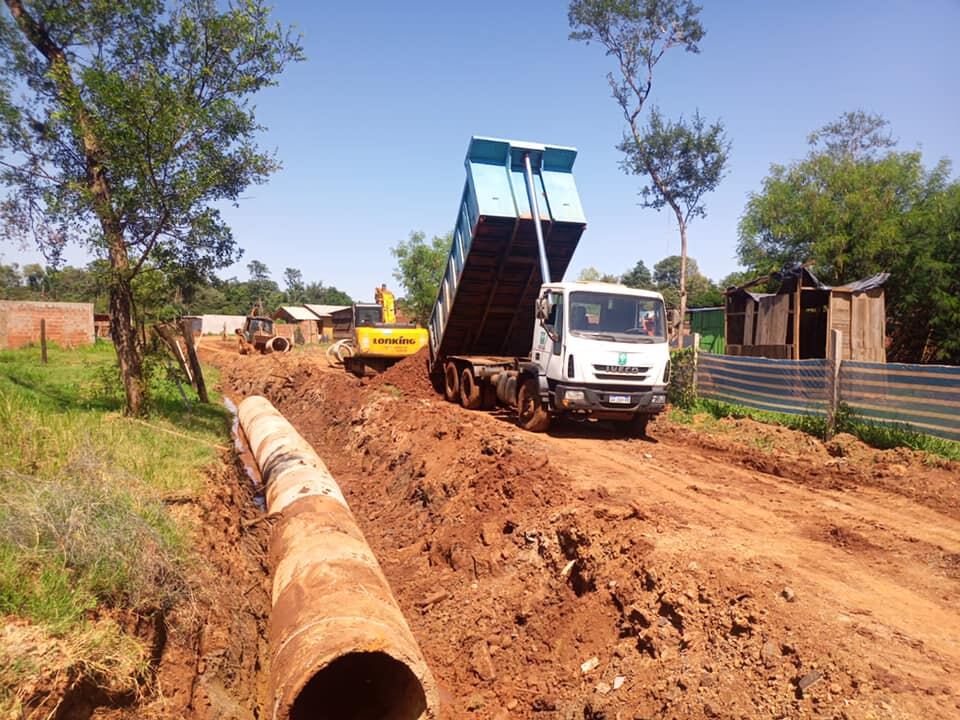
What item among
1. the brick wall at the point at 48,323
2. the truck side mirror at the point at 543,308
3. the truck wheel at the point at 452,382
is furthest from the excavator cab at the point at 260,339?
the truck side mirror at the point at 543,308

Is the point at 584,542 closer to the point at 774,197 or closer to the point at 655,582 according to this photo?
the point at 655,582

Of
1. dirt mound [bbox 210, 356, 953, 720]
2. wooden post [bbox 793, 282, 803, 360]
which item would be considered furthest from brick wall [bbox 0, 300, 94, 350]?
wooden post [bbox 793, 282, 803, 360]

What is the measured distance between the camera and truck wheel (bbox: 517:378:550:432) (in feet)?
33.9

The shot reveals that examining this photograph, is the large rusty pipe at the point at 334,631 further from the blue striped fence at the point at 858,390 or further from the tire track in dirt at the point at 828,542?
the blue striped fence at the point at 858,390

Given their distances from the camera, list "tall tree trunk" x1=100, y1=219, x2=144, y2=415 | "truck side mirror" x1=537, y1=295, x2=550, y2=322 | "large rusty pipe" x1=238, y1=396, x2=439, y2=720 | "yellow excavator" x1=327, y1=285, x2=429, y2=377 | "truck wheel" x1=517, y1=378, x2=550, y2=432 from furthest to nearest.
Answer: "yellow excavator" x1=327, y1=285, x2=429, y2=377
"truck wheel" x1=517, y1=378, x2=550, y2=432
"truck side mirror" x1=537, y1=295, x2=550, y2=322
"tall tree trunk" x1=100, y1=219, x2=144, y2=415
"large rusty pipe" x1=238, y1=396, x2=439, y2=720

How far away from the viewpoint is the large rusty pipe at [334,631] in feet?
13.3

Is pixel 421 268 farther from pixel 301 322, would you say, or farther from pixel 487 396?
pixel 487 396

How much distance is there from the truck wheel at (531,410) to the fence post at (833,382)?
15.1 feet

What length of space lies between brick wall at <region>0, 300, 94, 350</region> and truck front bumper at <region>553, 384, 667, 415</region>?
25686mm

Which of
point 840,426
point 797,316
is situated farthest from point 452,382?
point 797,316

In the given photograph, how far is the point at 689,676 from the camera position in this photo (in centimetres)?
383

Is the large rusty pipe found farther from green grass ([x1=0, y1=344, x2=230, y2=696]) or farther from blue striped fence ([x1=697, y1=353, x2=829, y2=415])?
blue striped fence ([x1=697, y1=353, x2=829, y2=415])

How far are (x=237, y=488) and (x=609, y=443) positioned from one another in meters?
5.61

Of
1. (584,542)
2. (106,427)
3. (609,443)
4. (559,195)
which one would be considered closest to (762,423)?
(609,443)
